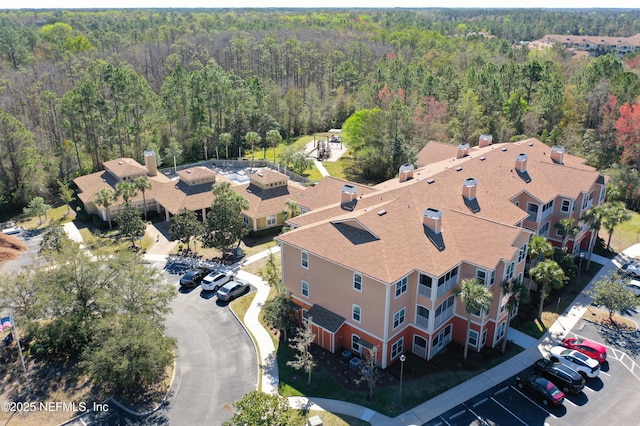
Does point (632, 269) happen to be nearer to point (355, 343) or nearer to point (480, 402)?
point (480, 402)

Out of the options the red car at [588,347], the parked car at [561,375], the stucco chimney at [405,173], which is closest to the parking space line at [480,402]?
the parked car at [561,375]

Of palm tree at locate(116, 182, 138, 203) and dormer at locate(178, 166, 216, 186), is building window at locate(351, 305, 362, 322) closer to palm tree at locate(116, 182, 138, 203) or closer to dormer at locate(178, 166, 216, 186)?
palm tree at locate(116, 182, 138, 203)

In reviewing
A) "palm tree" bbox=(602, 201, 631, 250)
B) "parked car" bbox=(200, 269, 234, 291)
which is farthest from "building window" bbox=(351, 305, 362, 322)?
"palm tree" bbox=(602, 201, 631, 250)

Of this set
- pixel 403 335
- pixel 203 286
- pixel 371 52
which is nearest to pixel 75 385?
pixel 203 286

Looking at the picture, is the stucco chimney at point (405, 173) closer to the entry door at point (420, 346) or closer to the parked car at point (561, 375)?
the entry door at point (420, 346)

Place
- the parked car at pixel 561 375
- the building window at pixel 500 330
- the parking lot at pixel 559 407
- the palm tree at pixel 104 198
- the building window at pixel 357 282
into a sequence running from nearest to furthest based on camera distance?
the parking lot at pixel 559 407 < the parked car at pixel 561 375 < the building window at pixel 357 282 < the building window at pixel 500 330 < the palm tree at pixel 104 198

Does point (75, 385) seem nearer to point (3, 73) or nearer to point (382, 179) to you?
point (382, 179)
